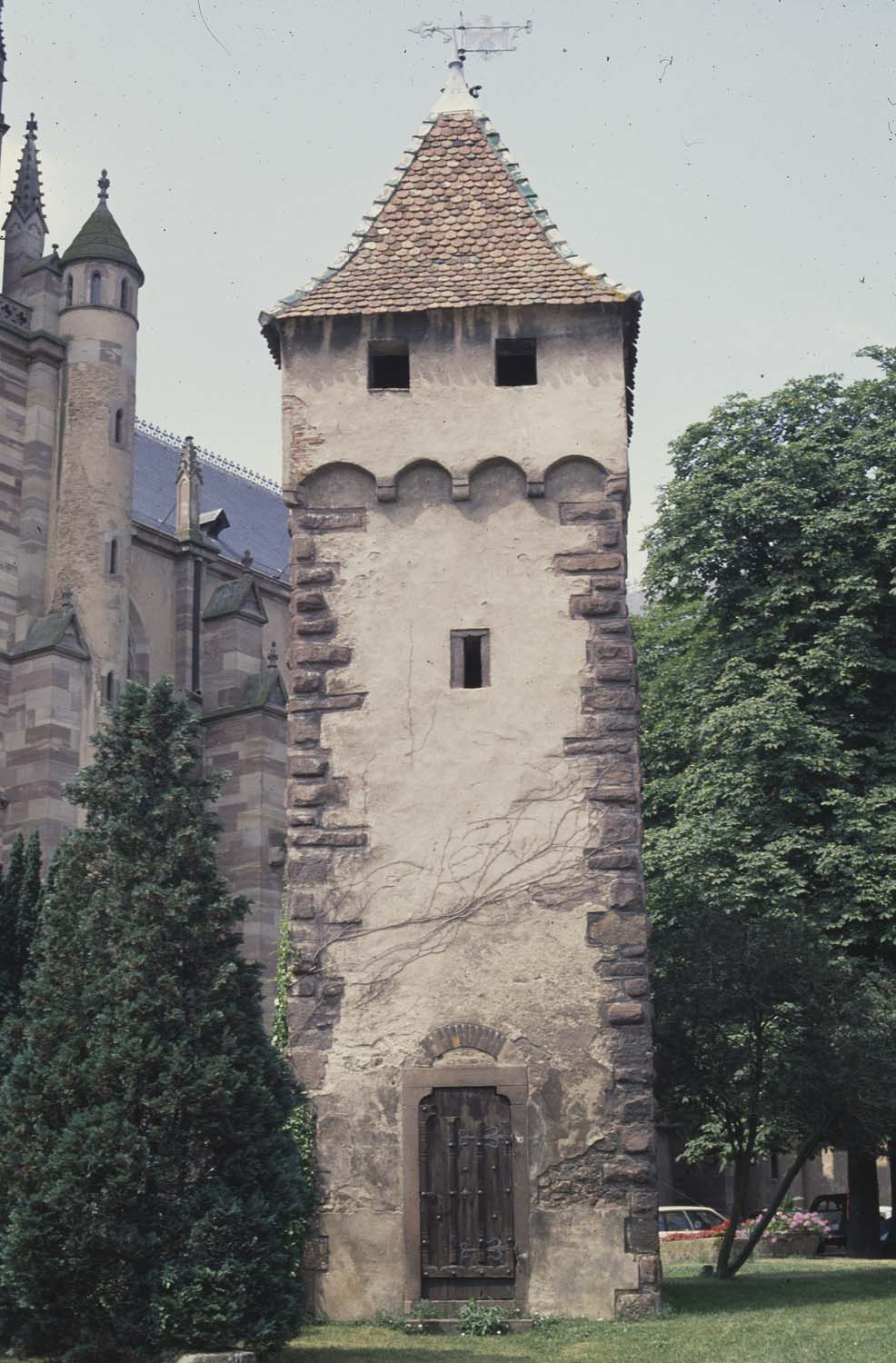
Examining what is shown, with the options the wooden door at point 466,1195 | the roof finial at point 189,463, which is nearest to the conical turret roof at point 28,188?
the roof finial at point 189,463

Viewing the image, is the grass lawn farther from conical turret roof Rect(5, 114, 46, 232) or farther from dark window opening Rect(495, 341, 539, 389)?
conical turret roof Rect(5, 114, 46, 232)

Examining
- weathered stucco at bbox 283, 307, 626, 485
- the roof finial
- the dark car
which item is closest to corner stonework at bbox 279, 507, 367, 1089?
weathered stucco at bbox 283, 307, 626, 485

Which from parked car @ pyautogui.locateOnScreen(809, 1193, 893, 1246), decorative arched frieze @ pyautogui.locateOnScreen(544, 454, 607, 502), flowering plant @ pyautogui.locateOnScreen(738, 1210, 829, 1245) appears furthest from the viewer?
parked car @ pyautogui.locateOnScreen(809, 1193, 893, 1246)

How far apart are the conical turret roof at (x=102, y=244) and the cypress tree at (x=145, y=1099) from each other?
71.6 ft

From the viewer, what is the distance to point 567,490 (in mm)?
18156

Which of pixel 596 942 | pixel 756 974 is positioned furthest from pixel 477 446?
pixel 756 974

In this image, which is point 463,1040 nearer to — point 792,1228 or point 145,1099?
point 145,1099

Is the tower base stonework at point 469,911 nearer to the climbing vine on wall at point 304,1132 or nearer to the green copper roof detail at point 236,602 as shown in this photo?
the climbing vine on wall at point 304,1132

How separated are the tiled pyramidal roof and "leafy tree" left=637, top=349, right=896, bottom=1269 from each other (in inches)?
349

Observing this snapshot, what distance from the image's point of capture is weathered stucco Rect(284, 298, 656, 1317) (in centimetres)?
1634

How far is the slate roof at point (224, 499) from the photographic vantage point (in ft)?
145

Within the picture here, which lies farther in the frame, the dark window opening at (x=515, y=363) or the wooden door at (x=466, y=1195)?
the dark window opening at (x=515, y=363)

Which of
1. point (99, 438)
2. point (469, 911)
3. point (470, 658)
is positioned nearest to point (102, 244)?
point (99, 438)

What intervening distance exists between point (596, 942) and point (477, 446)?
5122 mm
